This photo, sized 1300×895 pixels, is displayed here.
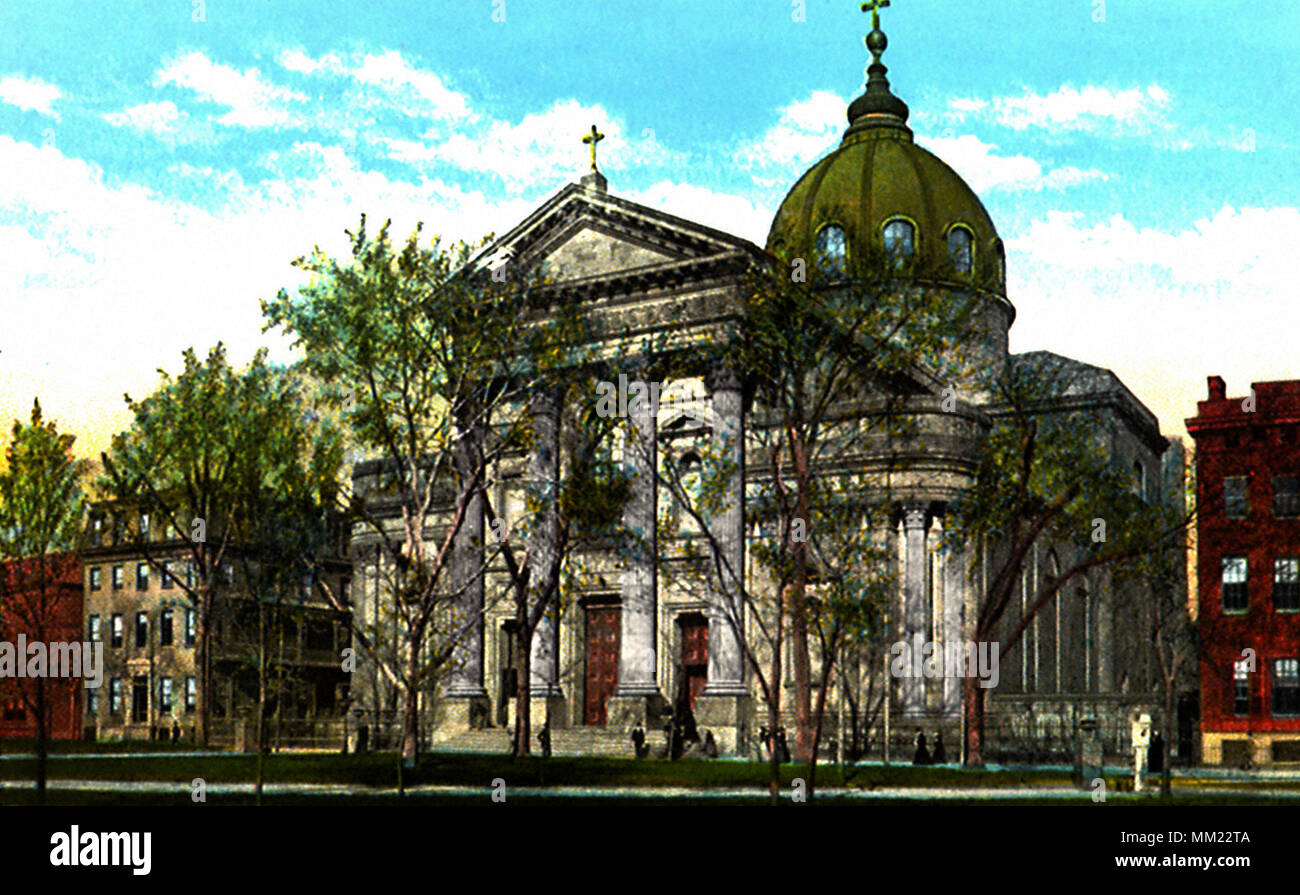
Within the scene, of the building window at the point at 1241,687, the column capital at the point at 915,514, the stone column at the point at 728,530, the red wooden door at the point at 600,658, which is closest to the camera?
the stone column at the point at 728,530

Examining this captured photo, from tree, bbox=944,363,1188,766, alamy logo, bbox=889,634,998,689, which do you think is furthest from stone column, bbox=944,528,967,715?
tree, bbox=944,363,1188,766

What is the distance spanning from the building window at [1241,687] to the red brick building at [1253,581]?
4 centimetres

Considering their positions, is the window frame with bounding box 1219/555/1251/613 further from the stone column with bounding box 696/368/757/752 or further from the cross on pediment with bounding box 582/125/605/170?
the cross on pediment with bounding box 582/125/605/170

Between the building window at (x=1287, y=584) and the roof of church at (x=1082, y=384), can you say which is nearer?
the roof of church at (x=1082, y=384)

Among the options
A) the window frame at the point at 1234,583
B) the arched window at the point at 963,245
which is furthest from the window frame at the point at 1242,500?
the arched window at the point at 963,245

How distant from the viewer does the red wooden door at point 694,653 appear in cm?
5375

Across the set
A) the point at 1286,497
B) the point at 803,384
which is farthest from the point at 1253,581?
the point at 803,384

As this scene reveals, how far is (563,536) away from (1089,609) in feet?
107

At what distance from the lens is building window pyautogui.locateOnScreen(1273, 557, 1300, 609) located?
218ft

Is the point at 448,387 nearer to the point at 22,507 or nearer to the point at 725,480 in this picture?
the point at 725,480

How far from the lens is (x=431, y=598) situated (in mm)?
34531

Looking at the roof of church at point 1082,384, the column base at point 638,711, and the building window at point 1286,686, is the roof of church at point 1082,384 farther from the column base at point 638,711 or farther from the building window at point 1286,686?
the column base at point 638,711

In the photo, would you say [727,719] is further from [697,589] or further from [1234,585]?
[1234,585]
